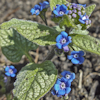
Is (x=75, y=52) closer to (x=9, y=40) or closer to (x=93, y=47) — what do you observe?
(x=93, y=47)

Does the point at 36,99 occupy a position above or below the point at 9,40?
below

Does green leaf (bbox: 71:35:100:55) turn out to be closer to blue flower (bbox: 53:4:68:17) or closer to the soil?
blue flower (bbox: 53:4:68:17)

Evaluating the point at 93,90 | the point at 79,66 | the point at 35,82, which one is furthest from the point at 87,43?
the point at 79,66

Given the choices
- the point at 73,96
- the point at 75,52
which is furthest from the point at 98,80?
the point at 75,52

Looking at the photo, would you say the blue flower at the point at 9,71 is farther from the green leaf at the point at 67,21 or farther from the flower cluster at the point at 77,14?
the flower cluster at the point at 77,14

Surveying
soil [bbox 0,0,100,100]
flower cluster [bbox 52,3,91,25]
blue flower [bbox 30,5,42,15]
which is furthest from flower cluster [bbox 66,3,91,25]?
soil [bbox 0,0,100,100]

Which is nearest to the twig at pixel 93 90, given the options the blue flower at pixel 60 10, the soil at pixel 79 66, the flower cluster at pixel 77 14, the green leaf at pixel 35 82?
the soil at pixel 79 66
